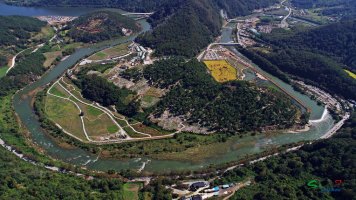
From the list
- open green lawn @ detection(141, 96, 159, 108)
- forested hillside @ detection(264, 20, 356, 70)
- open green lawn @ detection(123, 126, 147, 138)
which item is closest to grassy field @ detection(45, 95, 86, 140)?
open green lawn @ detection(123, 126, 147, 138)

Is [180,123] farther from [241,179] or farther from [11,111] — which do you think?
[11,111]

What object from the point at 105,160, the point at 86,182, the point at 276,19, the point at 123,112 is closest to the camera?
the point at 86,182

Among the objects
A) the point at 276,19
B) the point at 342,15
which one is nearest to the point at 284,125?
the point at 276,19

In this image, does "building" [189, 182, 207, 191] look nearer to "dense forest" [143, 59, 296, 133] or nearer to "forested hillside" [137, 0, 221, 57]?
"dense forest" [143, 59, 296, 133]

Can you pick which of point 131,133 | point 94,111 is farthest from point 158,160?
point 94,111

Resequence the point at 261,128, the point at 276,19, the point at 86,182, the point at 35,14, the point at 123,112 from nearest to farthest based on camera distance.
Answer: the point at 86,182, the point at 261,128, the point at 123,112, the point at 276,19, the point at 35,14

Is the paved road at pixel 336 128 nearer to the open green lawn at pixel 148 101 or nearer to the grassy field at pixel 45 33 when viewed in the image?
the open green lawn at pixel 148 101
